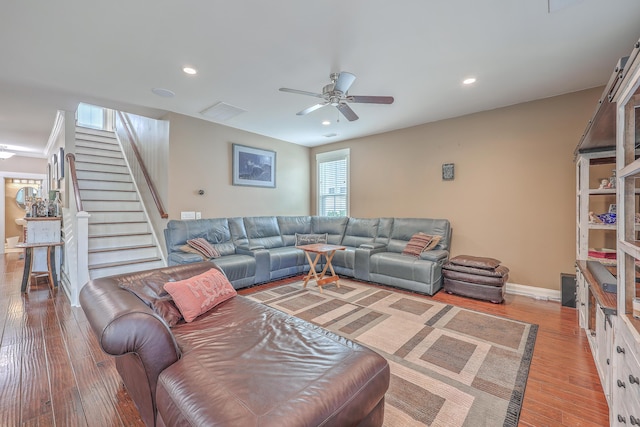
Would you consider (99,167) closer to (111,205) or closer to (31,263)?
(111,205)

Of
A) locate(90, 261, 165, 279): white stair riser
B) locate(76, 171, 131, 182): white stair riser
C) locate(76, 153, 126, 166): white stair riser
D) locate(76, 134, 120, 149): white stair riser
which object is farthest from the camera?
locate(76, 134, 120, 149): white stair riser

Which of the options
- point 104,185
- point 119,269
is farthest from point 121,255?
point 104,185

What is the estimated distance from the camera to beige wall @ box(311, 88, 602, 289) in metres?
3.54

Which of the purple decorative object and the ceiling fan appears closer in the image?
the ceiling fan

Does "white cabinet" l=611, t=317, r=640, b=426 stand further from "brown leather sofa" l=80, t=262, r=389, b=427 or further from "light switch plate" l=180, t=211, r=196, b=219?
"light switch plate" l=180, t=211, r=196, b=219

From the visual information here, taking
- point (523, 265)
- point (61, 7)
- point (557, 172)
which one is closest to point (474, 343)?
point (523, 265)

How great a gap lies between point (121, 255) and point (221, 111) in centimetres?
274

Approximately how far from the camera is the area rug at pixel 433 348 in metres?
1.68

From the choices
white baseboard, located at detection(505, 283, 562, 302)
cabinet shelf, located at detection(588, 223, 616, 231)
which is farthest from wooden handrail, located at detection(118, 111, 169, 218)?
cabinet shelf, located at detection(588, 223, 616, 231)

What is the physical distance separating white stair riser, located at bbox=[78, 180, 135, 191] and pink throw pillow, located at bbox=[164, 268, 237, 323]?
173 inches

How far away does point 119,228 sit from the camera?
4.62 m

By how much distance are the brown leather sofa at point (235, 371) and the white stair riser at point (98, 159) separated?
204 inches

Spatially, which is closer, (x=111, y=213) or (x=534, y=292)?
(x=534, y=292)

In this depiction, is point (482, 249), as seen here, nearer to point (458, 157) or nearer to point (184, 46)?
point (458, 157)
